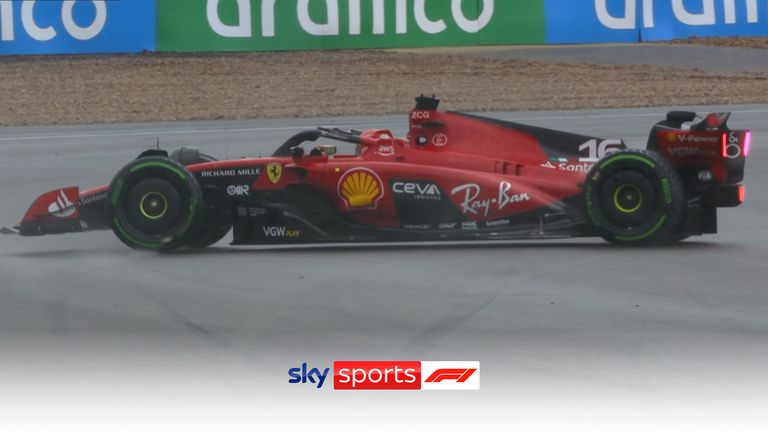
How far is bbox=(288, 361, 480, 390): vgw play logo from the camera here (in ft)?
19.8

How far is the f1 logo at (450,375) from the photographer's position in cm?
602

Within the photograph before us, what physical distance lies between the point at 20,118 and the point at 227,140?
516 centimetres

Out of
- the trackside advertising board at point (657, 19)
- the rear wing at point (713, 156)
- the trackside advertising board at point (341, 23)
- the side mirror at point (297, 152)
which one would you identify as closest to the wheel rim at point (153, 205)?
the side mirror at point (297, 152)

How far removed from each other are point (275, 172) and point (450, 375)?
386 cm

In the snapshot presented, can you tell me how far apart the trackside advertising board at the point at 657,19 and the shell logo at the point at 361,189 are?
51.0 ft

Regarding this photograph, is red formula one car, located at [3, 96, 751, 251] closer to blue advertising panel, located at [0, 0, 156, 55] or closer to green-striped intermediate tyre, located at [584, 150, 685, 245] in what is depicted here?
green-striped intermediate tyre, located at [584, 150, 685, 245]

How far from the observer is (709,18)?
24.8 m

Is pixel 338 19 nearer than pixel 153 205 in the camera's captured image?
No

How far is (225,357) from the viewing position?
6.61 metres

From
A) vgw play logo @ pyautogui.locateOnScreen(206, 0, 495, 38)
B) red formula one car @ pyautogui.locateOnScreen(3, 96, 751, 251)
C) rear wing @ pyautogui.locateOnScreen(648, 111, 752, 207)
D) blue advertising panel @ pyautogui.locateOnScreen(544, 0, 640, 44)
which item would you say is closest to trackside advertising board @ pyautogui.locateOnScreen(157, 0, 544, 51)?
vgw play logo @ pyautogui.locateOnScreen(206, 0, 495, 38)

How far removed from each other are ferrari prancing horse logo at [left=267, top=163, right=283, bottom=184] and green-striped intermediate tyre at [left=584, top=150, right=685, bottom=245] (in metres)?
1.98

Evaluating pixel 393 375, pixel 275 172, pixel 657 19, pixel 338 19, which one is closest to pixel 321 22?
pixel 338 19

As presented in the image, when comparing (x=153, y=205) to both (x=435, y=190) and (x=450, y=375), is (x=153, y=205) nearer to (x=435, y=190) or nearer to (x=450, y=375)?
(x=435, y=190)

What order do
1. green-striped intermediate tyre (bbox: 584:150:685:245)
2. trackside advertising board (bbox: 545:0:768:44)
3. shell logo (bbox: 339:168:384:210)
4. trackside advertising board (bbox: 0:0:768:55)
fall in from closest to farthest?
green-striped intermediate tyre (bbox: 584:150:685:245)
shell logo (bbox: 339:168:384:210)
trackside advertising board (bbox: 0:0:768:55)
trackside advertising board (bbox: 545:0:768:44)
